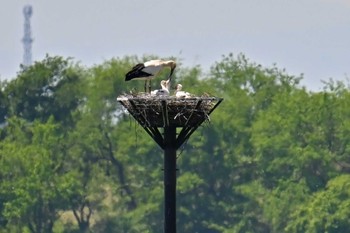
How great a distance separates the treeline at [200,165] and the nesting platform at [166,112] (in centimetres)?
8032

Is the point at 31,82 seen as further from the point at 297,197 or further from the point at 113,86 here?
the point at 297,197

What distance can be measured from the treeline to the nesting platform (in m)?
80.3

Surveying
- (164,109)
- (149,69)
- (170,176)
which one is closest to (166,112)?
(164,109)

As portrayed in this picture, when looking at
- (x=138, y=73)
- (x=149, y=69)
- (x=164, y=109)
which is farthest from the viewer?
(x=138, y=73)

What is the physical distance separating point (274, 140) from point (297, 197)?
22.9ft

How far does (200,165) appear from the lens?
148m

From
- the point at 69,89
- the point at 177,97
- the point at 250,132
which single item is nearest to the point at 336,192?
the point at 250,132

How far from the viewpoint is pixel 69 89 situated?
6344 inches

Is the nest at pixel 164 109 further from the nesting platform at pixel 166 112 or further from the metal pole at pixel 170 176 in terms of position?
the metal pole at pixel 170 176

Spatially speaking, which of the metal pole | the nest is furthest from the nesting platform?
the metal pole

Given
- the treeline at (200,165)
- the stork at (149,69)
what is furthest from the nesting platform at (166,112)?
the treeline at (200,165)

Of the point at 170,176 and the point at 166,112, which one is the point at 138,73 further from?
the point at 170,176

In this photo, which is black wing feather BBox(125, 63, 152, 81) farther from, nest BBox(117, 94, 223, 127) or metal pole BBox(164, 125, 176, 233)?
metal pole BBox(164, 125, 176, 233)

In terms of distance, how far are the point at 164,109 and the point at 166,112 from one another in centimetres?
9
